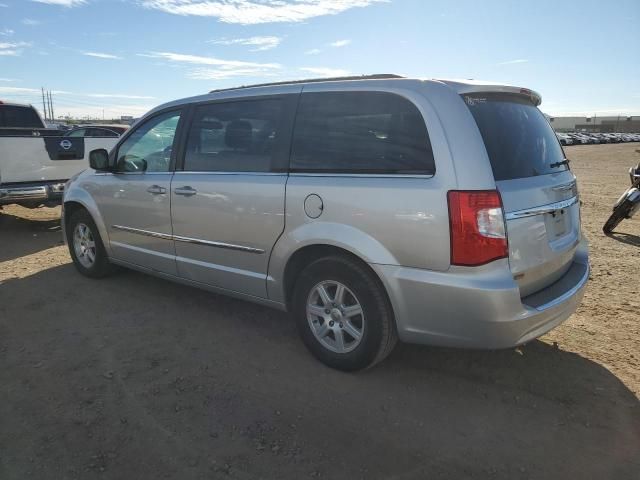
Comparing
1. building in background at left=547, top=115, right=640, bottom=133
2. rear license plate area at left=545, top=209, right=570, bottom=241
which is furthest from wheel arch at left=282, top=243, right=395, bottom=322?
building in background at left=547, top=115, right=640, bottom=133

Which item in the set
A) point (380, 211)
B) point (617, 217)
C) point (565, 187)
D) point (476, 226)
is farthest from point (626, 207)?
point (380, 211)

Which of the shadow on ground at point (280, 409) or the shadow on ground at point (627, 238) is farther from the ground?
the shadow on ground at point (627, 238)

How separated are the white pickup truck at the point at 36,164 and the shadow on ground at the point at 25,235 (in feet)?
1.73

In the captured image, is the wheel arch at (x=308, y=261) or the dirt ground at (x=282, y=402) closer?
Result: the dirt ground at (x=282, y=402)

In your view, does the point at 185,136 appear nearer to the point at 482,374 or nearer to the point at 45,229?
the point at 482,374

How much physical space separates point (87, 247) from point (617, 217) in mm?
7396

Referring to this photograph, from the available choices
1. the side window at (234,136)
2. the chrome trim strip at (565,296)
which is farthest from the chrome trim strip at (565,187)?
the side window at (234,136)

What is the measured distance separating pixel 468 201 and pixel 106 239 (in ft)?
12.8

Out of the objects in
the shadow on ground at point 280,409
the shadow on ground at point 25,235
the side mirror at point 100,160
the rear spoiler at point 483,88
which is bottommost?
the shadow on ground at point 280,409

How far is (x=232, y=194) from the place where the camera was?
12.6ft

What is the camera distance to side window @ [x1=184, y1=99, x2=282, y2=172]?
375 cm

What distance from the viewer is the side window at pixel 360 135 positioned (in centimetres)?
301

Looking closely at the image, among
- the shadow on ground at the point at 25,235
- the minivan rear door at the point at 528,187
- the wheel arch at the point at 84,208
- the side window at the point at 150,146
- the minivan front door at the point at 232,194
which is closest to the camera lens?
the minivan rear door at the point at 528,187

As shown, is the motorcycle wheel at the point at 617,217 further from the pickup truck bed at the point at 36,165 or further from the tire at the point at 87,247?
the pickup truck bed at the point at 36,165
